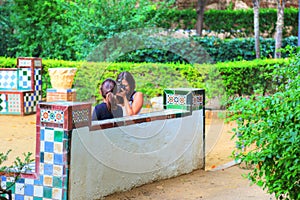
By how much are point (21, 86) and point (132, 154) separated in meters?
6.17

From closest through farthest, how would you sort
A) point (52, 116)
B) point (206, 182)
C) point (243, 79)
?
point (52, 116) → point (206, 182) → point (243, 79)

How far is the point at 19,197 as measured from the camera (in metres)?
5.08

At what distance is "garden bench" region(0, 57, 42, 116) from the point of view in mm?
11242

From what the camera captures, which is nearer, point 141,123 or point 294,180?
point 294,180

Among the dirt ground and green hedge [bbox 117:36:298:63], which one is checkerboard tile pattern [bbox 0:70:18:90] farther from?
green hedge [bbox 117:36:298:63]

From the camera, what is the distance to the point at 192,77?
11.4 metres

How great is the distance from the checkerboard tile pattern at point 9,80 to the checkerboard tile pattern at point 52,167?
22.3 ft

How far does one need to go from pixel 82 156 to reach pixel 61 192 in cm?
38

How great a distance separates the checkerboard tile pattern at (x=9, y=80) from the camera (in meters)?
11.5

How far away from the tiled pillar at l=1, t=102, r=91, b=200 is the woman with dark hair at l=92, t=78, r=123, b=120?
1.08 meters

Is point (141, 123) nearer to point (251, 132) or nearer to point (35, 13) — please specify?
point (251, 132)

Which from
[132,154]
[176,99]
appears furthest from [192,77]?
[132,154]

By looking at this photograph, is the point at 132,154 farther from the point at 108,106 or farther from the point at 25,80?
the point at 25,80

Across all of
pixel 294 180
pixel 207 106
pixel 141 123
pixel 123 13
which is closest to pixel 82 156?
pixel 141 123
